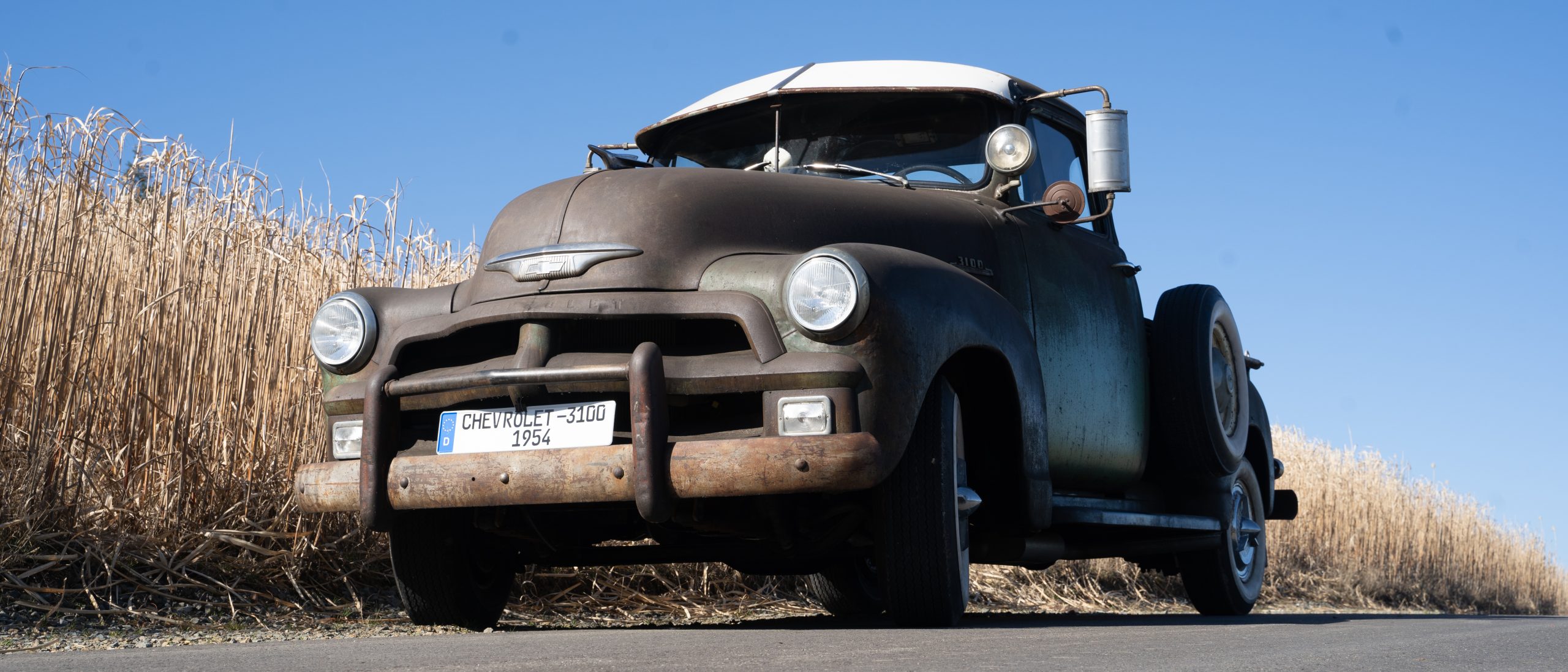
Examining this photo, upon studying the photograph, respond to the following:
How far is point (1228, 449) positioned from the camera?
6219mm

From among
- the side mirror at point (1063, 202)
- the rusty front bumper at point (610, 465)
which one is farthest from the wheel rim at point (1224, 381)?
the rusty front bumper at point (610, 465)

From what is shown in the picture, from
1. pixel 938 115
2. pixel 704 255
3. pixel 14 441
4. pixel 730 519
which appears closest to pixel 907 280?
pixel 704 255

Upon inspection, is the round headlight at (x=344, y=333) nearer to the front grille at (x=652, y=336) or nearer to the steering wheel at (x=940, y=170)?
the front grille at (x=652, y=336)

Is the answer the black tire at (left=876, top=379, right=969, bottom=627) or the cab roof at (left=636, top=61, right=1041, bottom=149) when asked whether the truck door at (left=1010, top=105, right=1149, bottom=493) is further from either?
the black tire at (left=876, top=379, right=969, bottom=627)

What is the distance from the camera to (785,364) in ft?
12.8

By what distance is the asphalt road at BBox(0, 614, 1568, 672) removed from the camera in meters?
3.16

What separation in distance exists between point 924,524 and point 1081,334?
1773 mm

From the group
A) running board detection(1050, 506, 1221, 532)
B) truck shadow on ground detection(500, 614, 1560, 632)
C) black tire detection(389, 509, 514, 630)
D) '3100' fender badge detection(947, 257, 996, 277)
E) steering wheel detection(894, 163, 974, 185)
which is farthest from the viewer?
steering wheel detection(894, 163, 974, 185)

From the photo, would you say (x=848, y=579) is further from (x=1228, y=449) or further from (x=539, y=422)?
(x=539, y=422)

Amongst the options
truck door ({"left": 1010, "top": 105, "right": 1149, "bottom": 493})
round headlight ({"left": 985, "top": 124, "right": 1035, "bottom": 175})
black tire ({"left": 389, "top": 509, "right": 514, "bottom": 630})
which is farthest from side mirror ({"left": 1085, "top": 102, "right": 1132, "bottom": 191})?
black tire ({"left": 389, "top": 509, "right": 514, "bottom": 630})

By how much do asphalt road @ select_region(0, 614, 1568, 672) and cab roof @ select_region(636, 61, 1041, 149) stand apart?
1978 mm

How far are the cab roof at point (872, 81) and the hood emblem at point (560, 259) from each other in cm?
155

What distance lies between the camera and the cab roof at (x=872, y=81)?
18.4ft

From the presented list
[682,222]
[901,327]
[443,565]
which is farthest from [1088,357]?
[443,565]
